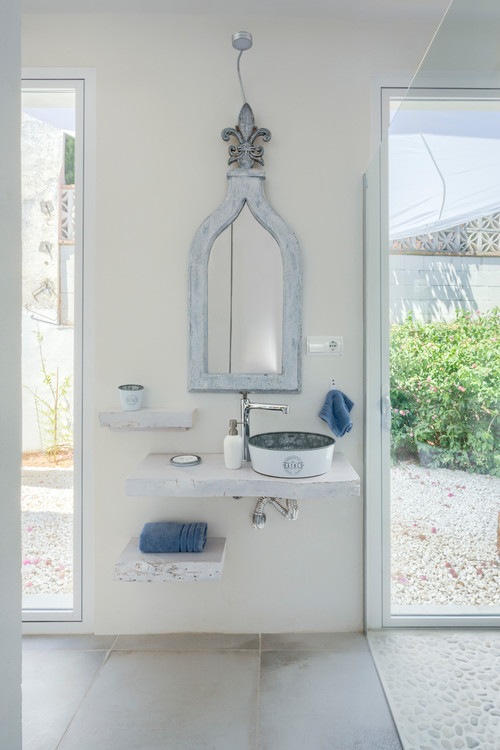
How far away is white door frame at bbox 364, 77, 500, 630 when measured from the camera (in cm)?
189

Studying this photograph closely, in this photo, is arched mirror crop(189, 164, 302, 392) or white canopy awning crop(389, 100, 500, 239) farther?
arched mirror crop(189, 164, 302, 392)

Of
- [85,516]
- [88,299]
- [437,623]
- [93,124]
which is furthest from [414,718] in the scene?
[93,124]

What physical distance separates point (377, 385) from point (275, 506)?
66 centimetres

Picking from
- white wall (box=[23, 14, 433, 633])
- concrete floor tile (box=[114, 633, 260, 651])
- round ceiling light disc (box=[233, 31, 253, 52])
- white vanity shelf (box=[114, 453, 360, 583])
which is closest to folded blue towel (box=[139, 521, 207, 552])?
white vanity shelf (box=[114, 453, 360, 583])

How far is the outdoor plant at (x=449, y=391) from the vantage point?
954 millimetres

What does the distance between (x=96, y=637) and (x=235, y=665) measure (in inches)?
25.5

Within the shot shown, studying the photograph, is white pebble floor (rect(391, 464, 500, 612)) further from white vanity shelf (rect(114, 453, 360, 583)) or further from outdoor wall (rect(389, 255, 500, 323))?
outdoor wall (rect(389, 255, 500, 323))

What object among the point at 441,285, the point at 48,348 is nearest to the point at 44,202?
the point at 48,348

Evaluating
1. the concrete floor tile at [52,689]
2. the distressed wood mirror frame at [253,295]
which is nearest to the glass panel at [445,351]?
the distressed wood mirror frame at [253,295]

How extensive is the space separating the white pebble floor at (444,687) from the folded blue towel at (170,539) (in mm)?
810

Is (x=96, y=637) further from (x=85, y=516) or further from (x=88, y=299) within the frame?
(x=88, y=299)

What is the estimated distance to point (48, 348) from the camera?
87.8 inches

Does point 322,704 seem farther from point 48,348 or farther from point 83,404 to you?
point 48,348

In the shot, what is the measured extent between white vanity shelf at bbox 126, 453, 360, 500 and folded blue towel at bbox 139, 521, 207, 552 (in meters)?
0.26
